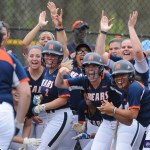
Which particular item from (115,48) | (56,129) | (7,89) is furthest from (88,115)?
(7,89)

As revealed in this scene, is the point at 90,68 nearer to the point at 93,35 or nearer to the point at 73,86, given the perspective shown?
the point at 73,86

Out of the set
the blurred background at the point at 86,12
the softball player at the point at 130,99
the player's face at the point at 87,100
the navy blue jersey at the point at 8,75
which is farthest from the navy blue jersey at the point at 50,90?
the blurred background at the point at 86,12

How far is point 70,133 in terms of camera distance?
34.9 feet

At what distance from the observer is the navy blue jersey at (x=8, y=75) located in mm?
7613

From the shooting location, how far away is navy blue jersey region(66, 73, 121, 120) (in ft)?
31.7

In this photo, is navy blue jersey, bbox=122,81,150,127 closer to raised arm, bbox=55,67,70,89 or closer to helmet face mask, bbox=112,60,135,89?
helmet face mask, bbox=112,60,135,89

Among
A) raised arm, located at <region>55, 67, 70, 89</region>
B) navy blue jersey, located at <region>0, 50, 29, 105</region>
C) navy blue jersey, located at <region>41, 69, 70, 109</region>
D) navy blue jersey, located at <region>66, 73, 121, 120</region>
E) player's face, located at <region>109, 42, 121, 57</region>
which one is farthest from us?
player's face, located at <region>109, 42, 121, 57</region>

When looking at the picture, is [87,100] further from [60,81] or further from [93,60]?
[93,60]

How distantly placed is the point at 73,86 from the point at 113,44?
4.45ft

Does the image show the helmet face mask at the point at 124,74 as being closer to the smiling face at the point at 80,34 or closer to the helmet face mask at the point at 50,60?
the helmet face mask at the point at 50,60

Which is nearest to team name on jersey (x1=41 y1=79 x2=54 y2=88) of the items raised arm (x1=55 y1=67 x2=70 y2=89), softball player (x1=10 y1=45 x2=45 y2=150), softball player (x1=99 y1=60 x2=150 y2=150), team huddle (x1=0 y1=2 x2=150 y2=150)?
team huddle (x1=0 y1=2 x2=150 y2=150)

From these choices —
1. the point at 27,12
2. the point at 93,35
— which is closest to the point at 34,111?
the point at 93,35

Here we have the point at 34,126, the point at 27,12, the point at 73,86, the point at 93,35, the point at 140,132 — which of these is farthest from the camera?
the point at 27,12

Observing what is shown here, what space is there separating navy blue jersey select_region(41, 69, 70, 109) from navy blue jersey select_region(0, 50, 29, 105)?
2.25 meters
